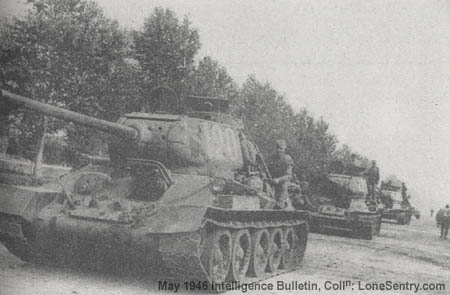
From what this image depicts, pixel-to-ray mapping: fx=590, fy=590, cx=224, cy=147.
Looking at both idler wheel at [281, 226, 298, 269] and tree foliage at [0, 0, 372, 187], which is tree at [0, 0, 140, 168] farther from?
idler wheel at [281, 226, 298, 269]

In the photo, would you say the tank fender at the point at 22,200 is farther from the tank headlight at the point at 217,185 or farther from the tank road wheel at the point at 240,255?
the tank road wheel at the point at 240,255

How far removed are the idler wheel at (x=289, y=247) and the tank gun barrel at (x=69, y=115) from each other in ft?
13.6

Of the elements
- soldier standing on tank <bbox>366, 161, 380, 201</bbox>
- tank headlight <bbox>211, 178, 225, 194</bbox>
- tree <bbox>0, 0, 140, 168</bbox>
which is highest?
tree <bbox>0, 0, 140, 168</bbox>

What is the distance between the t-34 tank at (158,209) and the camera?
8.79 meters

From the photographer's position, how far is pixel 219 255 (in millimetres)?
9555

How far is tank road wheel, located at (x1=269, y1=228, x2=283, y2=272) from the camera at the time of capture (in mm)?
11673

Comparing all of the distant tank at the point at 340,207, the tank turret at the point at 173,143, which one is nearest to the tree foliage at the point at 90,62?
the distant tank at the point at 340,207

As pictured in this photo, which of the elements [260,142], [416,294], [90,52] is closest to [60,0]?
[90,52]

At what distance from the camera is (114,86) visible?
2091 centimetres

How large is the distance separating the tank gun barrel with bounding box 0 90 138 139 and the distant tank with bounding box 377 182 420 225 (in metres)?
24.5

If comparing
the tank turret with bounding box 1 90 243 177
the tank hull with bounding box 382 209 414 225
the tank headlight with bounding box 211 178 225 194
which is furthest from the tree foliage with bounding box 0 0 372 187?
the tank hull with bounding box 382 209 414 225

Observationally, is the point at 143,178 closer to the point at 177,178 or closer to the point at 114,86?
the point at 177,178

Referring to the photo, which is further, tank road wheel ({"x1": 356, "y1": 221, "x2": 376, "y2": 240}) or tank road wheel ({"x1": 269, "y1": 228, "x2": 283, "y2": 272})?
tank road wheel ({"x1": 356, "y1": 221, "x2": 376, "y2": 240})

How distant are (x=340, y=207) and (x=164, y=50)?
29.0 ft
